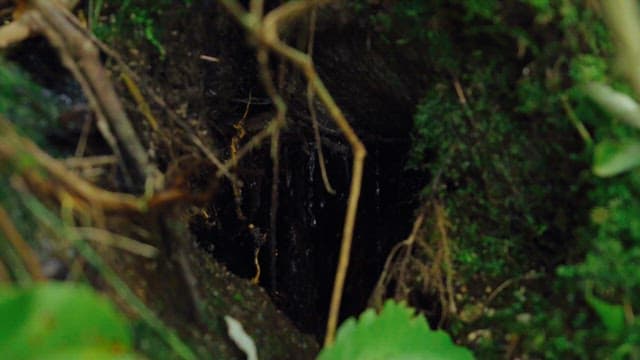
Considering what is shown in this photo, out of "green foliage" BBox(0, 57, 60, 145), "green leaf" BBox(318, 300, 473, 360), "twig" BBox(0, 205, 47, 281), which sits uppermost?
"green foliage" BBox(0, 57, 60, 145)

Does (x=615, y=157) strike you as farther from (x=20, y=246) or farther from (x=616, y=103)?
(x=20, y=246)

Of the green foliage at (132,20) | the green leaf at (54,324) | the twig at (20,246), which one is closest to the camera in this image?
the green leaf at (54,324)

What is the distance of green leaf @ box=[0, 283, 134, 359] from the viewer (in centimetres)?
73

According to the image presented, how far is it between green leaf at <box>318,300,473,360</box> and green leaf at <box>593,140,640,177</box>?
0.29 meters

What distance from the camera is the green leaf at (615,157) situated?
107cm

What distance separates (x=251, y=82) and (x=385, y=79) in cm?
43

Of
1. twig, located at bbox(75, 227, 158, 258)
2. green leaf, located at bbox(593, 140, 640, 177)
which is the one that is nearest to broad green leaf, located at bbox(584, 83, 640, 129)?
green leaf, located at bbox(593, 140, 640, 177)

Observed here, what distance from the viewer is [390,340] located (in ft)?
3.50

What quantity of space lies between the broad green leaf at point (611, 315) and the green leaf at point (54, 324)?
0.62 m

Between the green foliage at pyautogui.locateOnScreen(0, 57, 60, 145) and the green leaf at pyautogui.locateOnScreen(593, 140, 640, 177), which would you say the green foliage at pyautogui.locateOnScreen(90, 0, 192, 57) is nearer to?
the green foliage at pyautogui.locateOnScreen(0, 57, 60, 145)

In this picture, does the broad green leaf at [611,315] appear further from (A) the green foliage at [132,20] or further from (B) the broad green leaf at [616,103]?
(A) the green foliage at [132,20]

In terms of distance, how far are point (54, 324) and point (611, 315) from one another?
0.69 meters

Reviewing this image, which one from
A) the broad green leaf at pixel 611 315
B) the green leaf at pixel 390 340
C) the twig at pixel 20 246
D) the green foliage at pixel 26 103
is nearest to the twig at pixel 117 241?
the twig at pixel 20 246

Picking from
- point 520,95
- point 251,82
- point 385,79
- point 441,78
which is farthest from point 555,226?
point 251,82
